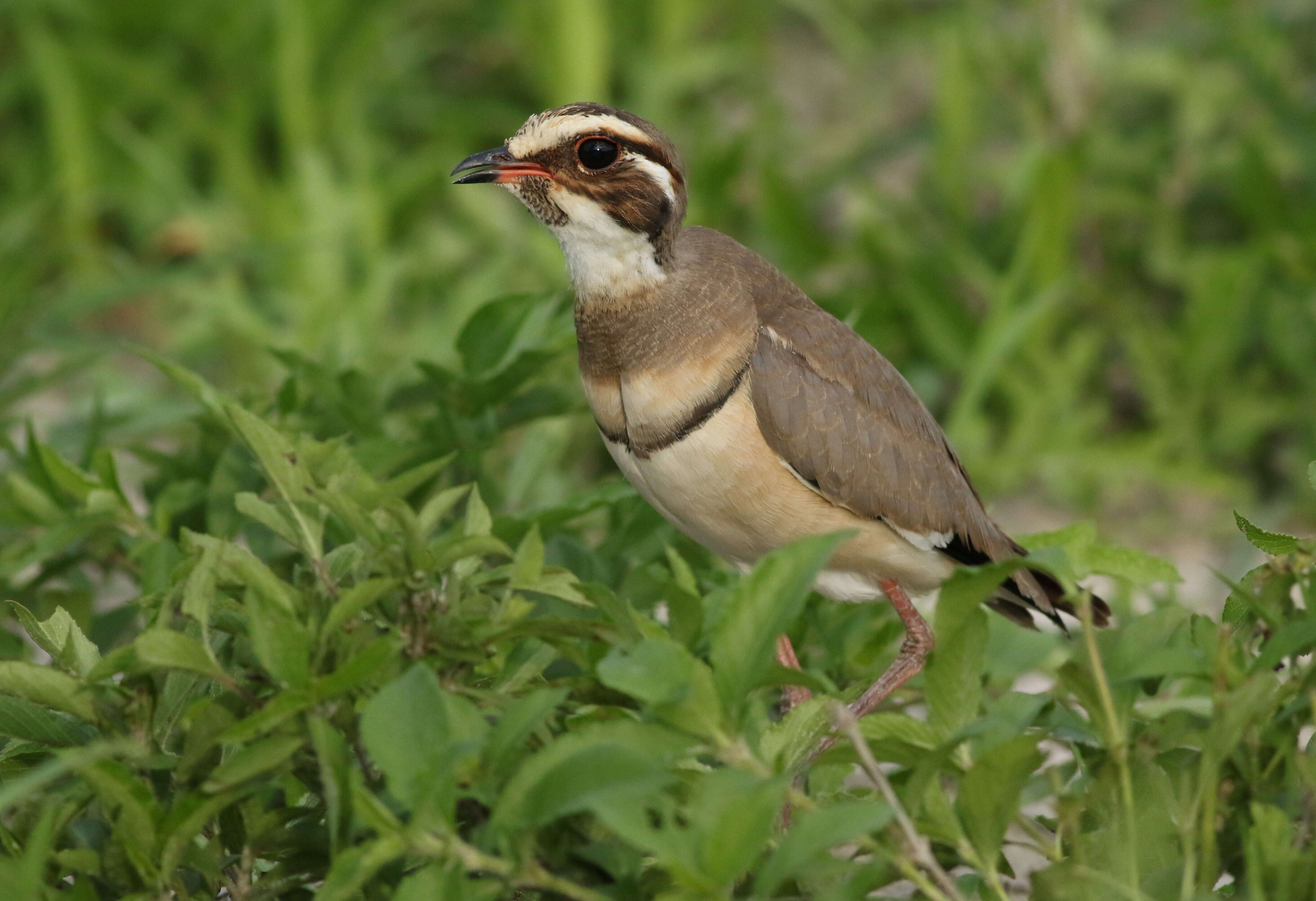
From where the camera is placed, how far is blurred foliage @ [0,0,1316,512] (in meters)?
5.12

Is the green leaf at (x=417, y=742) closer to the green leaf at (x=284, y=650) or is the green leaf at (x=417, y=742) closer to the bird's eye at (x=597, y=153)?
the green leaf at (x=284, y=650)

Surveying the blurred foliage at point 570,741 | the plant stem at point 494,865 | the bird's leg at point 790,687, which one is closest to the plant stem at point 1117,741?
the blurred foliage at point 570,741

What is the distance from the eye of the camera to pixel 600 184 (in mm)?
2908

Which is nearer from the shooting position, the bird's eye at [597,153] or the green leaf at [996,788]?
the green leaf at [996,788]

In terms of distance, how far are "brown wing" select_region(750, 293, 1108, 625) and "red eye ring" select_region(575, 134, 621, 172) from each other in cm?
40

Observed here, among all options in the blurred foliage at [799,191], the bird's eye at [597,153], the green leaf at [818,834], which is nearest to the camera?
the green leaf at [818,834]

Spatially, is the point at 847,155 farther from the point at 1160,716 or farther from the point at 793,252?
the point at 1160,716

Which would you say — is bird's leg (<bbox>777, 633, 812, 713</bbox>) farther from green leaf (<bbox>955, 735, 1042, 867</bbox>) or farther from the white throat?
green leaf (<bbox>955, 735, 1042, 867</bbox>)

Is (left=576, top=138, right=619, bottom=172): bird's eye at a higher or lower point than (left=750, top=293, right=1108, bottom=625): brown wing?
higher

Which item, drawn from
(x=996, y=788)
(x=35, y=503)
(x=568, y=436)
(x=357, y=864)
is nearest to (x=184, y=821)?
(x=357, y=864)

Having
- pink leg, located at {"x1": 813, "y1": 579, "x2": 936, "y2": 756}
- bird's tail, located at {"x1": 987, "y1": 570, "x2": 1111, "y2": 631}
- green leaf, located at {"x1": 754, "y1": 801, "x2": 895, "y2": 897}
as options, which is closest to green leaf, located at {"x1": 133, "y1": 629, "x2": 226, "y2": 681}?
green leaf, located at {"x1": 754, "y1": 801, "x2": 895, "y2": 897}

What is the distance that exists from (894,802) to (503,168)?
150cm

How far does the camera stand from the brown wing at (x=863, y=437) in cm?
291

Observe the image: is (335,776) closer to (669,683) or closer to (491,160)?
(669,683)
